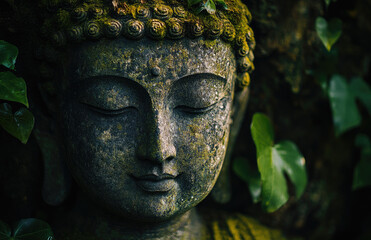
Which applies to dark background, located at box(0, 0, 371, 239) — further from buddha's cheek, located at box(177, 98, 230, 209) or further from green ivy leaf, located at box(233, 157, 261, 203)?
buddha's cheek, located at box(177, 98, 230, 209)

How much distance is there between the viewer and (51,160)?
166 cm

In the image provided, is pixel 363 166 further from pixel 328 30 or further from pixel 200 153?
pixel 200 153

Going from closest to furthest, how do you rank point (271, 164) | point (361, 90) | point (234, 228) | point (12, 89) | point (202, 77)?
point (12, 89), point (202, 77), point (271, 164), point (234, 228), point (361, 90)

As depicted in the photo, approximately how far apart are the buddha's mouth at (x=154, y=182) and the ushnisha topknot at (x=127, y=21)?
520 millimetres

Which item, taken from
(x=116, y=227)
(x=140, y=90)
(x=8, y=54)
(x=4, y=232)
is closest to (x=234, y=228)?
(x=116, y=227)

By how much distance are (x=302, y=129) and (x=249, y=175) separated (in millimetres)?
439

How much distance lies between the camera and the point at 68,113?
148 cm

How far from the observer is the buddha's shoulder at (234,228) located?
6.05 feet

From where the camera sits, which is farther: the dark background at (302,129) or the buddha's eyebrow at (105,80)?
the dark background at (302,129)

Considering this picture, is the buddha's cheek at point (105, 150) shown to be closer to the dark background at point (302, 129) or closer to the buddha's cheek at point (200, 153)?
the buddha's cheek at point (200, 153)

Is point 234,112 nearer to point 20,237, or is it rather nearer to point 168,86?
point 168,86

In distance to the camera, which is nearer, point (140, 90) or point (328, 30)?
point (140, 90)

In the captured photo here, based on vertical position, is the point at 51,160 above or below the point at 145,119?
below

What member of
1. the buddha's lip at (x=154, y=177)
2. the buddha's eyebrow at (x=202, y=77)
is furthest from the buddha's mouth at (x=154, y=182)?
the buddha's eyebrow at (x=202, y=77)
